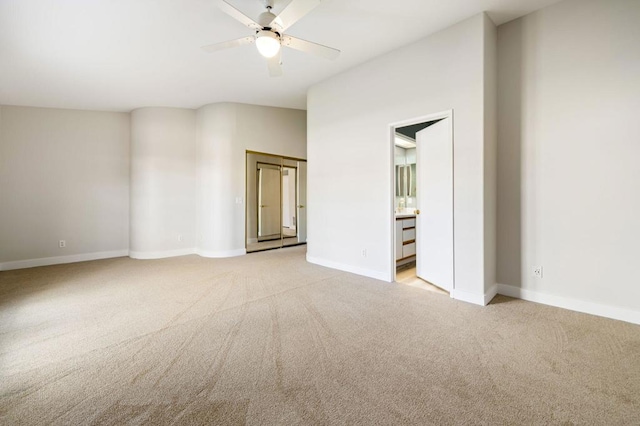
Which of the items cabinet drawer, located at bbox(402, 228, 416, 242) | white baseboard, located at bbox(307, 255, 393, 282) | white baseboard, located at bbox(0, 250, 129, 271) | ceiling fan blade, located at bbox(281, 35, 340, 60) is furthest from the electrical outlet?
white baseboard, located at bbox(0, 250, 129, 271)

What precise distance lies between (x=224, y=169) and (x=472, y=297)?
15.7 feet

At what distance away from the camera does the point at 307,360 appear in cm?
186

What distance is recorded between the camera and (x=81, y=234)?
5.13 metres

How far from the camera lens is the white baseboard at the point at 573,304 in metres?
2.43

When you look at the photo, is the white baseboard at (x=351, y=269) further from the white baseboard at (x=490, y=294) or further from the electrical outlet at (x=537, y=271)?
the electrical outlet at (x=537, y=271)

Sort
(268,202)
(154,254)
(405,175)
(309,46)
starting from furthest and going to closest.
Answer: (268,202)
(405,175)
(154,254)
(309,46)

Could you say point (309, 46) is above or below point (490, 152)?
above

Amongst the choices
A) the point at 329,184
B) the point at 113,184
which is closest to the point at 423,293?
the point at 329,184

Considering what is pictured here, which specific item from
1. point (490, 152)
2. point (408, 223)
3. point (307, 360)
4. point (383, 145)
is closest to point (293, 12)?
point (383, 145)

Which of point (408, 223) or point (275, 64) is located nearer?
point (275, 64)

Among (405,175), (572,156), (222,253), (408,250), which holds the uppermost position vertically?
(405,175)

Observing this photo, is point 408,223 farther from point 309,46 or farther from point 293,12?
point 293,12

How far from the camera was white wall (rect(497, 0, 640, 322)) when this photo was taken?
2.43 metres

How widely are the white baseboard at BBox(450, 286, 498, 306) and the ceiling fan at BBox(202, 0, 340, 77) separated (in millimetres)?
2889
